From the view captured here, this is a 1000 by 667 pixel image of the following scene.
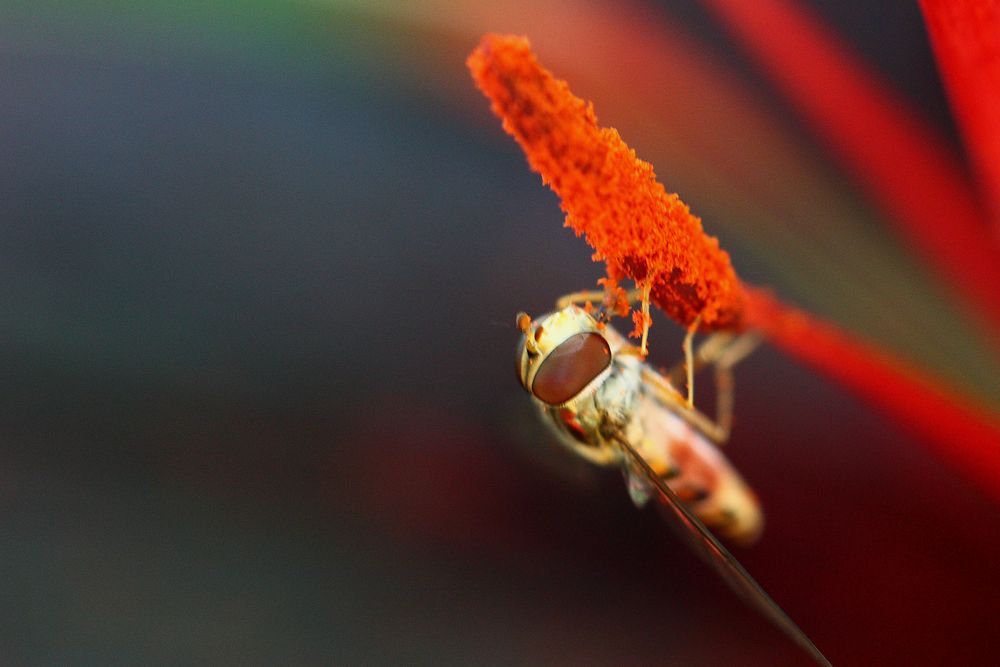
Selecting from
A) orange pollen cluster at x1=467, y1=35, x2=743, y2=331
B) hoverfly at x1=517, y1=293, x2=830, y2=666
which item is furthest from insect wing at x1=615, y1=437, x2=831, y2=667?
A: orange pollen cluster at x1=467, y1=35, x2=743, y2=331

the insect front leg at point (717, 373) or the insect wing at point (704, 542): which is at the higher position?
the insect front leg at point (717, 373)

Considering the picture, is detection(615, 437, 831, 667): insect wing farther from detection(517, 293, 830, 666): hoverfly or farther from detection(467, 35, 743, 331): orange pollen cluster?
detection(467, 35, 743, 331): orange pollen cluster

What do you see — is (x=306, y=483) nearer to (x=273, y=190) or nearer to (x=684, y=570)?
(x=273, y=190)

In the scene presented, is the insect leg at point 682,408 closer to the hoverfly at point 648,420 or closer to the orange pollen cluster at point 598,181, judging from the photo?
the hoverfly at point 648,420

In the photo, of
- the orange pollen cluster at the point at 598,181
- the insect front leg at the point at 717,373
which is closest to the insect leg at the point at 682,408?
the insect front leg at the point at 717,373

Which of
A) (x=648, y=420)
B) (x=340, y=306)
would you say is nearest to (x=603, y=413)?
(x=648, y=420)

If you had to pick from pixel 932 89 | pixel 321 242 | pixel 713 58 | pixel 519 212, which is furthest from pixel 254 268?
pixel 932 89
